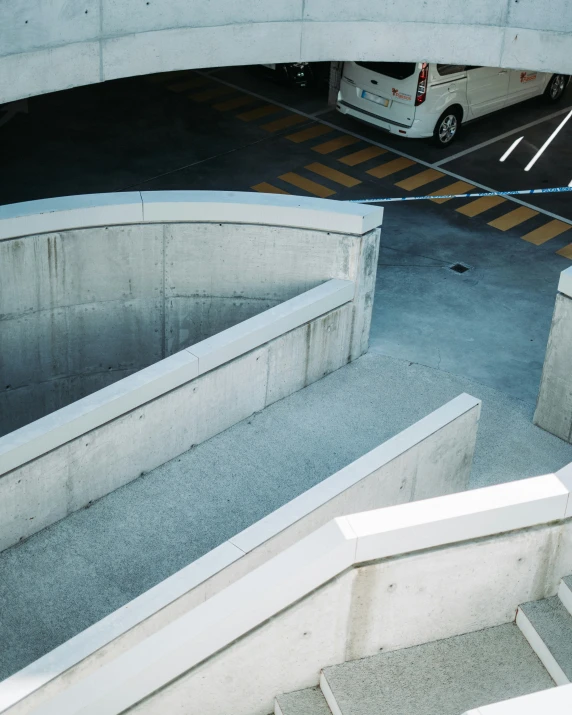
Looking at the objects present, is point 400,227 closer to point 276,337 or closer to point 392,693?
point 276,337

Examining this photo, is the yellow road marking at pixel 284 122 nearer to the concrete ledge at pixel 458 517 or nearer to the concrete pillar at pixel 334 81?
the concrete pillar at pixel 334 81

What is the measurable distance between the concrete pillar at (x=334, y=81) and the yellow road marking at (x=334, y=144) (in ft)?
4.47

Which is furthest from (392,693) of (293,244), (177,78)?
(177,78)

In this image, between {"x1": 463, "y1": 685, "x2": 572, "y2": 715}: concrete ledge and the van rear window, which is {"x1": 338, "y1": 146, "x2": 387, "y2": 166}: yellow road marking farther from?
{"x1": 463, "y1": 685, "x2": 572, "y2": 715}: concrete ledge

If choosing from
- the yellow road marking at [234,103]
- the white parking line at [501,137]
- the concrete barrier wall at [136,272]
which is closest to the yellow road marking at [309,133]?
the yellow road marking at [234,103]

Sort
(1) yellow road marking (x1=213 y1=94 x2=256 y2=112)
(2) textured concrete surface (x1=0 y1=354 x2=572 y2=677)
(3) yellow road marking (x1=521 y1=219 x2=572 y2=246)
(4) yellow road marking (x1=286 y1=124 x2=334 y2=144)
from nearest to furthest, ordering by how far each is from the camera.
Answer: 1. (2) textured concrete surface (x1=0 y1=354 x2=572 y2=677)
2. (3) yellow road marking (x1=521 y1=219 x2=572 y2=246)
3. (4) yellow road marking (x1=286 y1=124 x2=334 y2=144)
4. (1) yellow road marking (x1=213 y1=94 x2=256 y2=112)

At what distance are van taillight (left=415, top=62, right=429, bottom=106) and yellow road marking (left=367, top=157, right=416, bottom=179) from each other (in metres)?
1.03

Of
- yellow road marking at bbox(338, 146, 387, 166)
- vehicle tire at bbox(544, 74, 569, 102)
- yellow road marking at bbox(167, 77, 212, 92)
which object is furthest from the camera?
yellow road marking at bbox(167, 77, 212, 92)

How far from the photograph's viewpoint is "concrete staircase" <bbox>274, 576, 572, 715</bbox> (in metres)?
6.52

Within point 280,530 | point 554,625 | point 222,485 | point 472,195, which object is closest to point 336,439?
point 222,485

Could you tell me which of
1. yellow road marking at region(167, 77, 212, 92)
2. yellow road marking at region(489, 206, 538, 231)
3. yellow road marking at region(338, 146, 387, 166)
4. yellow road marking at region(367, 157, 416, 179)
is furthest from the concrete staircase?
yellow road marking at region(167, 77, 212, 92)

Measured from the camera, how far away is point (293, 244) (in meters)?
11.7

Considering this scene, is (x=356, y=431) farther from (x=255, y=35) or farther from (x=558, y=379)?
(x=255, y=35)

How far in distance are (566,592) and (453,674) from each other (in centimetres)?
106
